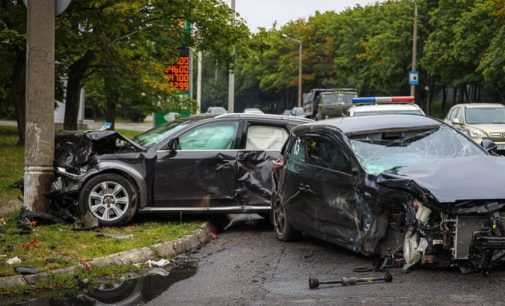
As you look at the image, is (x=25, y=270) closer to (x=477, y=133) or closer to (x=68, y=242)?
(x=68, y=242)

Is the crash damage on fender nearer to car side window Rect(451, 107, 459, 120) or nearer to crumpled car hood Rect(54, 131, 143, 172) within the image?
crumpled car hood Rect(54, 131, 143, 172)

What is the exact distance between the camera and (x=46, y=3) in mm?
9688

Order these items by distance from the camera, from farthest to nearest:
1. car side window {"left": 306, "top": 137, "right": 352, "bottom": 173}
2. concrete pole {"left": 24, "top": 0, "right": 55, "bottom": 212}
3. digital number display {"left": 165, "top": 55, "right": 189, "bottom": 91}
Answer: digital number display {"left": 165, "top": 55, "right": 189, "bottom": 91} → concrete pole {"left": 24, "top": 0, "right": 55, "bottom": 212} → car side window {"left": 306, "top": 137, "right": 352, "bottom": 173}

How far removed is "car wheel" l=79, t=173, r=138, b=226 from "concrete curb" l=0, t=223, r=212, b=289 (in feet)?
3.40

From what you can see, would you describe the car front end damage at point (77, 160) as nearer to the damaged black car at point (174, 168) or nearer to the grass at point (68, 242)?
the damaged black car at point (174, 168)

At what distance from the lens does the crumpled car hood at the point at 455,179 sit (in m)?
6.94

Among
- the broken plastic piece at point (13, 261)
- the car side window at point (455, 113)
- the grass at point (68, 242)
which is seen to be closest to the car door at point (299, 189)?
the grass at point (68, 242)

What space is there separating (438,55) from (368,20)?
21.5 meters

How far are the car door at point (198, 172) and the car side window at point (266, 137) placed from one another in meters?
0.26

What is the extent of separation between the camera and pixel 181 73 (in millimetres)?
28391

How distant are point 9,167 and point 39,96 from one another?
302 inches

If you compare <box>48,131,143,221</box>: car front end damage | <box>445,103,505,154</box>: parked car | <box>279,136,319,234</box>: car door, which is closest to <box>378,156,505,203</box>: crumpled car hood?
<box>279,136,319,234</box>: car door

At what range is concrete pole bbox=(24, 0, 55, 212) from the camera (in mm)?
9656

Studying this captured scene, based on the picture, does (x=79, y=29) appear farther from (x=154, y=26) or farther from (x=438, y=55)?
(x=438, y=55)
